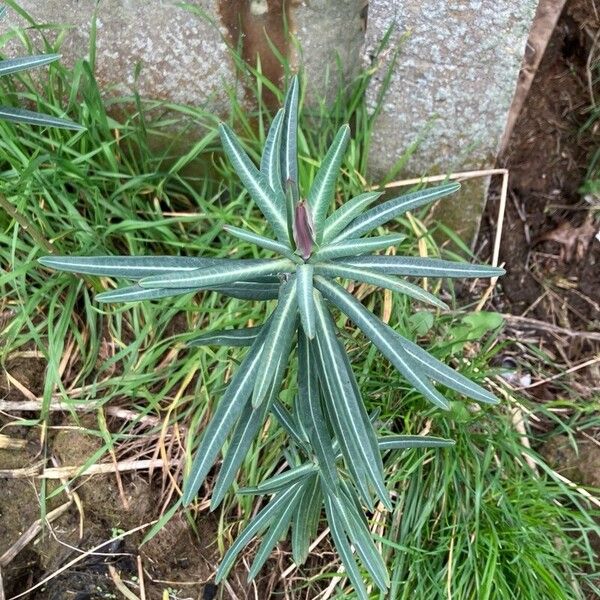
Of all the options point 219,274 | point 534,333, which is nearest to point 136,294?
point 219,274

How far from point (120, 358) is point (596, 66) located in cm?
165

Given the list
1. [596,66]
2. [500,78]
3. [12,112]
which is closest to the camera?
[12,112]

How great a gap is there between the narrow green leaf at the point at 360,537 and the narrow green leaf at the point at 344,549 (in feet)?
0.03

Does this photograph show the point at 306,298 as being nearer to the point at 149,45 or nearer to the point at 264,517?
the point at 264,517

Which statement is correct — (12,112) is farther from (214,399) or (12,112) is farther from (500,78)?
(500,78)

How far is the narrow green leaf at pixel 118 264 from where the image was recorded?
1.14 metres

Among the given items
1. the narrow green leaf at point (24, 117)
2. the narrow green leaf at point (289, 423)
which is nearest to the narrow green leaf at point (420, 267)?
the narrow green leaf at point (289, 423)

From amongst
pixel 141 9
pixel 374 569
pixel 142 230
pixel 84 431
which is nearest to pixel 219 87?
pixel 141 9

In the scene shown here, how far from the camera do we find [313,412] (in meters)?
1.29

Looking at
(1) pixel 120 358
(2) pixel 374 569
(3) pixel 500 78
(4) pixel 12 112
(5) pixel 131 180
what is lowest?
(2) pixel 374 569

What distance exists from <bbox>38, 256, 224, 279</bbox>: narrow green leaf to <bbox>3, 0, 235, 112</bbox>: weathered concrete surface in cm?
89

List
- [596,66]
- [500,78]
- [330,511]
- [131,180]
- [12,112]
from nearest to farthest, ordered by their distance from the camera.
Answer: [12,112], [330,511], [500,78], [131,180], [596,66]

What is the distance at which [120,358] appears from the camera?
190cm

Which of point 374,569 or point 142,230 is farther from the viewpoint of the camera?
point 142,230
